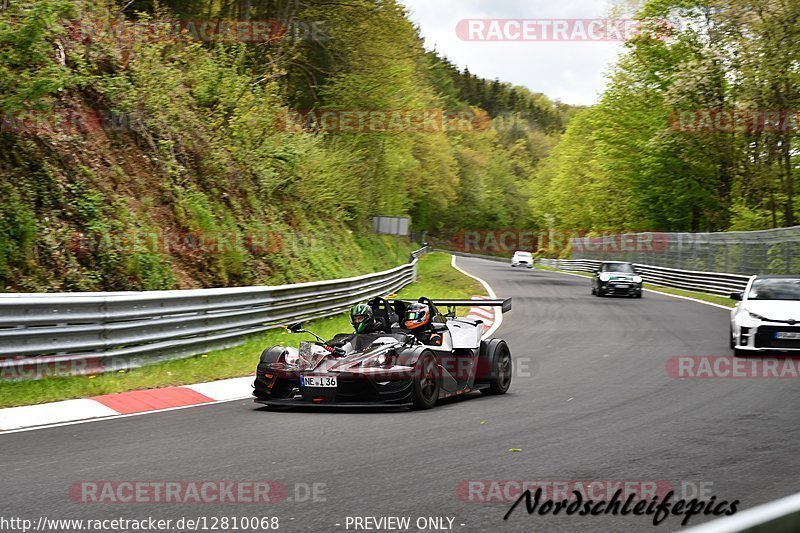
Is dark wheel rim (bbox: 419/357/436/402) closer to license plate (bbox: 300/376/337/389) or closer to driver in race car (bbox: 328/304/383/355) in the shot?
driver in race car (bbox: 328/304/383/355)

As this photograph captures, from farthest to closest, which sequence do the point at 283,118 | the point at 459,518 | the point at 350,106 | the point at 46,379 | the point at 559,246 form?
the point at 559,246 < the point at 350,106 < the point at 283,118 < the point at 46,379 < the point at 459,518

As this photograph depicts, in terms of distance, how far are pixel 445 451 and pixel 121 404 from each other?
444 centimetres

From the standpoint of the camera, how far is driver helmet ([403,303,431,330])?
10875mm

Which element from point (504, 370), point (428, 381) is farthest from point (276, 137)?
point (428, 381)

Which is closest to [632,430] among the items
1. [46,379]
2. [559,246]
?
[46,379]

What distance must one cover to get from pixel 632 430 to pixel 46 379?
681 cm

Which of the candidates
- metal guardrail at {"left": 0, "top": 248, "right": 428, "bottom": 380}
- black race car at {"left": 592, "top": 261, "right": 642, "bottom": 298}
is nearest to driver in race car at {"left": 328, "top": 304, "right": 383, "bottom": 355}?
metal guardrail at {"left": 0, "top": 248, "right": 428, "bottom": 380}

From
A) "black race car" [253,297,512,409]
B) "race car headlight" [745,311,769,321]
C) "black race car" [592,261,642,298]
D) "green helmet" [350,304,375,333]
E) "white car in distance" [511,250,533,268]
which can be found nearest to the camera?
"black race car" [253,297,512,409]

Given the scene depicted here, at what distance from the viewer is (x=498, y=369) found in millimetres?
11602

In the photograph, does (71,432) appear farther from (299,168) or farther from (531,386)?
(299,168)

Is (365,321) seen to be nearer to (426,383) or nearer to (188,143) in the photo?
(426,383)

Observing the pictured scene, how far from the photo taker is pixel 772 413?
9.74m

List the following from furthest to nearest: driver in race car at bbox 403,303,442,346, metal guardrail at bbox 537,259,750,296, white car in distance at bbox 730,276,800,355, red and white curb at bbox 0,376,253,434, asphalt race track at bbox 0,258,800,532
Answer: metal guardrail at bbox 537,259,750,296, white car in distance at bbox 730,276,800,355, driver in race car at bbox 403,303,442,346, red and white curb at bbox 0,376,253,434, asphalt race track at bbox 0,258,800,532

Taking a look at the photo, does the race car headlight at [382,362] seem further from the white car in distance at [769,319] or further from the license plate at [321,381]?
the white car in distance at [769,319]
